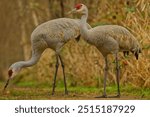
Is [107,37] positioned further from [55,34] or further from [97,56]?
[97,56]

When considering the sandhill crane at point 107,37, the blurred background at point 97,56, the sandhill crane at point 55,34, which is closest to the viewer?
the sandhill crane at point 107,37

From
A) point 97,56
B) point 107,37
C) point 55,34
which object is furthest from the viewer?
point 97,56

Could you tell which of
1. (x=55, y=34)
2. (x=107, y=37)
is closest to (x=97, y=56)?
(x=55, y=34)

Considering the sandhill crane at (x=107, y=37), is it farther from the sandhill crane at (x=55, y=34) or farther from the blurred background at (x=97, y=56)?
the blurred background at (x=97, y=56)

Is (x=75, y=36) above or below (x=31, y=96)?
above

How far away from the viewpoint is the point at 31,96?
13.4 m

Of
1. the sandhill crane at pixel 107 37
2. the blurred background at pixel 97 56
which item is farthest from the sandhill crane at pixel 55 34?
the blurred background at pixel 97 56

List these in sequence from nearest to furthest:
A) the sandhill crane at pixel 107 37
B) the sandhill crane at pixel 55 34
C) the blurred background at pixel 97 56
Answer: the sandhill crane at pixel 107 37, the sandhill crane at pixel 55 34, the blurred background at pixel 97 56

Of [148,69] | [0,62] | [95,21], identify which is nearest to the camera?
[148,69]

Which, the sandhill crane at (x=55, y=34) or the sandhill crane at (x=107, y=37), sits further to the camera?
the sandhill crane at (x=55, y=34)

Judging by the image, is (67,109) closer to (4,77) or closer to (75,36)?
(75,36)

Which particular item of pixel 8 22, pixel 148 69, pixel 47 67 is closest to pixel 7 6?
pixel 8 22

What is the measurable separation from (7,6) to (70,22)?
18.4 metres

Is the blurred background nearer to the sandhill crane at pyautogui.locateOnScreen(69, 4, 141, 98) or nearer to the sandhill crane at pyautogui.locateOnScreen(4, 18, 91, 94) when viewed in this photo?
the sandhill crane at pyautogui.locateOnScreen(69, 4, 141, 98)
